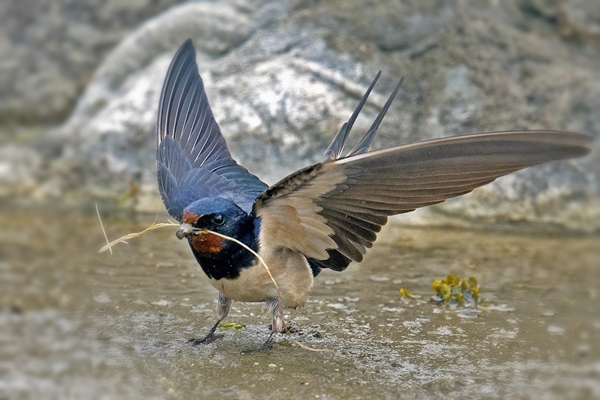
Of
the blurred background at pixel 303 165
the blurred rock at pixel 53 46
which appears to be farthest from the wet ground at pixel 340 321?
the blurred rock at pixel 53 46

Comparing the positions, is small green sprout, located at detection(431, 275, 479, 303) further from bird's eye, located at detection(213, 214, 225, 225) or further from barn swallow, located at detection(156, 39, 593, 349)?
bird's eye, located at detection(213, 214, 225, 225)

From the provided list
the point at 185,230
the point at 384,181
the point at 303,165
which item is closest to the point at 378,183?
the point at 384,181

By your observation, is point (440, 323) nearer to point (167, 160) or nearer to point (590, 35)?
point (167, 160)

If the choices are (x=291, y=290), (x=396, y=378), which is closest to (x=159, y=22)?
(x=291, y=290)

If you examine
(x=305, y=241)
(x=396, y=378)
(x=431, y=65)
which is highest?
(x=431, y=65)

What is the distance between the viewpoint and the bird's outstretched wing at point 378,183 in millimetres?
3064

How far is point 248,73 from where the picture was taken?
22.7 ft

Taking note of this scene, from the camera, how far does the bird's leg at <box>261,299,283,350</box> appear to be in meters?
3.77

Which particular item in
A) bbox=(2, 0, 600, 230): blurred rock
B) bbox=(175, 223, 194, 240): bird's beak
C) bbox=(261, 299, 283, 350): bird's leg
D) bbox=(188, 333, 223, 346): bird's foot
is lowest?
bbox=(188, 333, 223, 346): bird's foot

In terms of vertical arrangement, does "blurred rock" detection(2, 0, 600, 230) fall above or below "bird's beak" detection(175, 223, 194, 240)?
above

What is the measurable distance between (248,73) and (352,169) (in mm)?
3891

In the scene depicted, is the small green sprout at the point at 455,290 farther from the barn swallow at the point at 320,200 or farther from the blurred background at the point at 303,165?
the barn swallow at the point at 320,200

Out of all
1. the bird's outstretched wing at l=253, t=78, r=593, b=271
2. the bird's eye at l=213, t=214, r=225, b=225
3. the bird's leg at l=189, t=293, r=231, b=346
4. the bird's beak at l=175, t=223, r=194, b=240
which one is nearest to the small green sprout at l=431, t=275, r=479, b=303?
the bird's outstretched wing at l=253, t=78, r=593, b=271

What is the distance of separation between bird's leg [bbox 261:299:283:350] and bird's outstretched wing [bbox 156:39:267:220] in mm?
703
